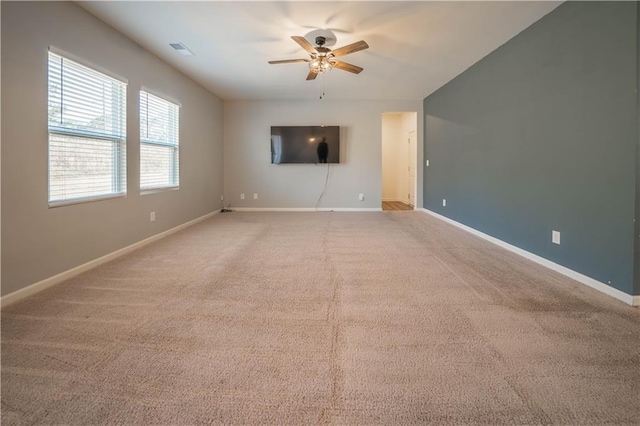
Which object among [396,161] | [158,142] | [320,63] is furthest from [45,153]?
[396,161]

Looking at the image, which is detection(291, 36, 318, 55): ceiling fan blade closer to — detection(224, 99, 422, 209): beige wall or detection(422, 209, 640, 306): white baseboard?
detection(422, 209, 640, 306): white baseboard

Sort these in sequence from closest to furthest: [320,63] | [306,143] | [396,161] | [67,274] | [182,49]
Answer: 1. [67,274]
2. [320,63]
3. [182,49]
4. [306,143]
5. [396,161]

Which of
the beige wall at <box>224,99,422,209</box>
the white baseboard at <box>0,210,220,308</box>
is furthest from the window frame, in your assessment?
the beige wall at <box>224,99,422,209</box>

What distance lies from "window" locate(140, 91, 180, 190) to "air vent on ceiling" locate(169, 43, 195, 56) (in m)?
0.68

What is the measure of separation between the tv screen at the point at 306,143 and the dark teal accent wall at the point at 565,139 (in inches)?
119

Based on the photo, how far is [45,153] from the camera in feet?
8.49

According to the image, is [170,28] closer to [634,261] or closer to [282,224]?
[282,224]

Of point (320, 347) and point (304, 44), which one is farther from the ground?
point (304, 44)

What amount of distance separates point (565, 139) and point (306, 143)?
4.97 m

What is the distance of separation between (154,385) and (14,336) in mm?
1074

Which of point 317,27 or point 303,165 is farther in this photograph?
point 303,165

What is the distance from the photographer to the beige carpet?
1.27 metres

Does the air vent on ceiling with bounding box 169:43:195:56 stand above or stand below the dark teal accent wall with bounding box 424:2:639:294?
above

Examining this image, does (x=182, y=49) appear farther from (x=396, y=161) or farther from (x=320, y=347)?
(x=396, y=161)
